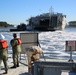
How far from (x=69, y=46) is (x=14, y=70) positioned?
2442mm

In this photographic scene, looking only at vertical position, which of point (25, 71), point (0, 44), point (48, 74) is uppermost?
point (0, 44)

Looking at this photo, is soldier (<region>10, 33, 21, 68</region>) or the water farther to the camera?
the water

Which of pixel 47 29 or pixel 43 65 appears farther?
pixel 47 29

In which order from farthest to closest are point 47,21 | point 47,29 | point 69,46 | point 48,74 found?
point 47,21, point 47,29, point 69,46, point 48,74

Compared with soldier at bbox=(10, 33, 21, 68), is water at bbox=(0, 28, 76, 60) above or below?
below

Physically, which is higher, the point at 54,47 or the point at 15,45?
the point at 15,45

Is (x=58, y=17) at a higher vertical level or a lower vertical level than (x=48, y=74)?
higher

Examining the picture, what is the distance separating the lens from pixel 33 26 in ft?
303

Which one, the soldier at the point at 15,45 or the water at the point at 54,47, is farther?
the water at the point at 54,47

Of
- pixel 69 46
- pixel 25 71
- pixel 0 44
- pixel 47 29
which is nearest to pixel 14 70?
pixel 25 71

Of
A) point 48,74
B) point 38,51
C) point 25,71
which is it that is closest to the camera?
point 48,74

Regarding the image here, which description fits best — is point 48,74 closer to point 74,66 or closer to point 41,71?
point 41,71

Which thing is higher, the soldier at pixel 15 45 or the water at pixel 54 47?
the soldier at pixel 15 45

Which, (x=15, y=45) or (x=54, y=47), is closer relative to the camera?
(x=15, y=45)
